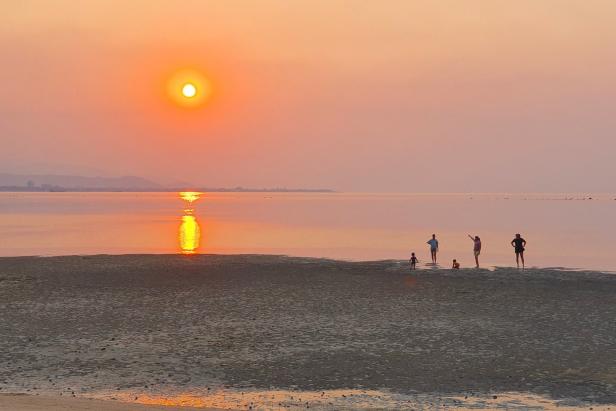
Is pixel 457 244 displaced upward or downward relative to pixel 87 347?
upward

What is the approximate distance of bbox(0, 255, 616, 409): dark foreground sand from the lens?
648 inches

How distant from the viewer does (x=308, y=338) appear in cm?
2197

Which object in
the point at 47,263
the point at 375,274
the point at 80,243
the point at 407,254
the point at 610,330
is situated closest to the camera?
the point at 610,330

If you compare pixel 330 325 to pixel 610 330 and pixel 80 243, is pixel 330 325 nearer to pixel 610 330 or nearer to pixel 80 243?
pixel 610 330

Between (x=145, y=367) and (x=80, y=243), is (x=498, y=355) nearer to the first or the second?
(x=145, y=367)

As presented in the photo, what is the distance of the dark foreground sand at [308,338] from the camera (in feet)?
54.0

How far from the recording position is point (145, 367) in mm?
18203

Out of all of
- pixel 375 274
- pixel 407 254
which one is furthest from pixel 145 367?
pixel 407 254

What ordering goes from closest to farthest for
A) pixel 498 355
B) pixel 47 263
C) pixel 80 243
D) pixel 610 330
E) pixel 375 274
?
pixel 498 355 → pixel 610 330 → pixel 375 274 → pixel 47 263 → pixel 80 243

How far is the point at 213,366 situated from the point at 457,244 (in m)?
58.2

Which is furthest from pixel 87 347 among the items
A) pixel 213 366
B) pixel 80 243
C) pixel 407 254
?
pixel 80 243

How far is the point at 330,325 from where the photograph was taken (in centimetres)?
2412

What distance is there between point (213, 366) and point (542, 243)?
6579 centimetres

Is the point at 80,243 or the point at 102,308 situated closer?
the point at 102,308
